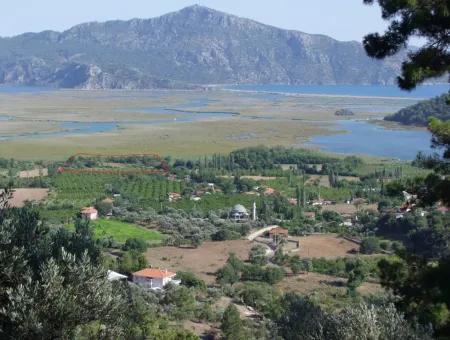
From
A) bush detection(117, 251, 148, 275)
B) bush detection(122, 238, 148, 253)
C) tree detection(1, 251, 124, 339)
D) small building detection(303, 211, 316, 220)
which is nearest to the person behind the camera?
tree detection(1, 251, 124, 339)

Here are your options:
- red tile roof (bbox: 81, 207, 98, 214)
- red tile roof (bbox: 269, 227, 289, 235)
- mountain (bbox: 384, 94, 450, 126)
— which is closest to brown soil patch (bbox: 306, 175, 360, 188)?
red tile roof (bbox: 269, 227, 289, 235)

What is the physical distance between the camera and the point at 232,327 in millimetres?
16484

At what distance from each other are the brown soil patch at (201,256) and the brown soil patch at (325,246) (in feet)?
8.15

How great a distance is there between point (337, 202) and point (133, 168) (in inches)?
702

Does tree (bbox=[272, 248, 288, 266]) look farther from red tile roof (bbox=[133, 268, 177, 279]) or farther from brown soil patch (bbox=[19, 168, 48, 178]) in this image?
brown soil patch (bbox=[19, 168, 48, 178])

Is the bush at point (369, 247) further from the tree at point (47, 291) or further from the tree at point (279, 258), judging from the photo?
the tree at point (47, 291)

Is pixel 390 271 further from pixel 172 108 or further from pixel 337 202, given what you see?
pixel 172 108

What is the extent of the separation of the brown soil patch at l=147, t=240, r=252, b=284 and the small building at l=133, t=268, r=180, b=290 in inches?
97.3

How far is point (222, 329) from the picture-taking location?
16.8 m

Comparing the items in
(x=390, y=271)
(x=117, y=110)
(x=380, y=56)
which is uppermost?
(x=380, y=56)

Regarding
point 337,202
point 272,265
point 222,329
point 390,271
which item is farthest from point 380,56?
point 337,202

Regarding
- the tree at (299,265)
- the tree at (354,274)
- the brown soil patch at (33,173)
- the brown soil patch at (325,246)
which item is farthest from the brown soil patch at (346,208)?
the brown soil patch at (33,173)

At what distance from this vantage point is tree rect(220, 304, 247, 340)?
16.1 m

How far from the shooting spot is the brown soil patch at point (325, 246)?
95.8ft
